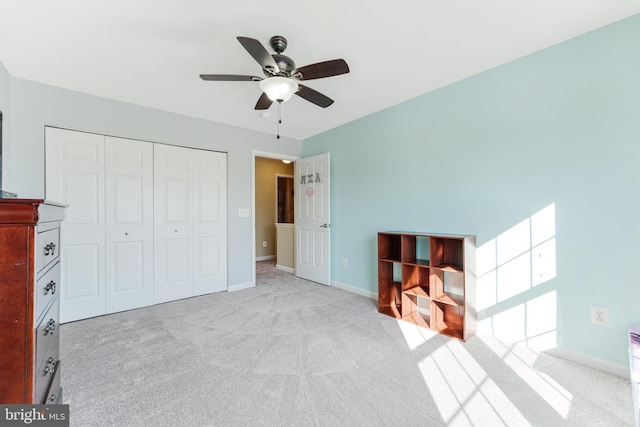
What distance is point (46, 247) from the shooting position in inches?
43.7

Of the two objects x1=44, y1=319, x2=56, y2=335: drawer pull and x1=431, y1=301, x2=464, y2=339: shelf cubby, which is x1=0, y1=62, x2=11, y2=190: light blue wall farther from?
x1=431, y1=301, x2=464, y2=339: shelf cubby

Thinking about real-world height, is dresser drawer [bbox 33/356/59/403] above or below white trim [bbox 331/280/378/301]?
above

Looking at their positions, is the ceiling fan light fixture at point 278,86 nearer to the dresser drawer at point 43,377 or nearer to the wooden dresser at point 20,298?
the wooden dresser at point 20,298

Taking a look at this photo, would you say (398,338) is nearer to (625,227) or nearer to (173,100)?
(625,227)

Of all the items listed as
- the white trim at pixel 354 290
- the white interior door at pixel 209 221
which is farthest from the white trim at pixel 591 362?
the white interior door at pixel 209 221

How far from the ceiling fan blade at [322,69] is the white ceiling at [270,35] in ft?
1.06

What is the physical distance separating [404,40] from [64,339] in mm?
3848

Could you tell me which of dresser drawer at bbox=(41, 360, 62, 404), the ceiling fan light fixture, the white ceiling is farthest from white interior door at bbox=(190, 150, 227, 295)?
dresser drawer at bbox=(41, 360, 62, 404)

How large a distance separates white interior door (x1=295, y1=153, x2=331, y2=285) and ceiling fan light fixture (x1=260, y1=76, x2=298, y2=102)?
2044mm

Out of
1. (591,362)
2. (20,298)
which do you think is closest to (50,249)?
(20,298)

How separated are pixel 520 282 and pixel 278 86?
8.30 ft

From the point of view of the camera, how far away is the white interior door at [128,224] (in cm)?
304

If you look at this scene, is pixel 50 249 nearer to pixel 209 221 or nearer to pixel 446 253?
pixel 209 221

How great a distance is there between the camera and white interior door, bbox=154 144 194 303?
3.36 metres
